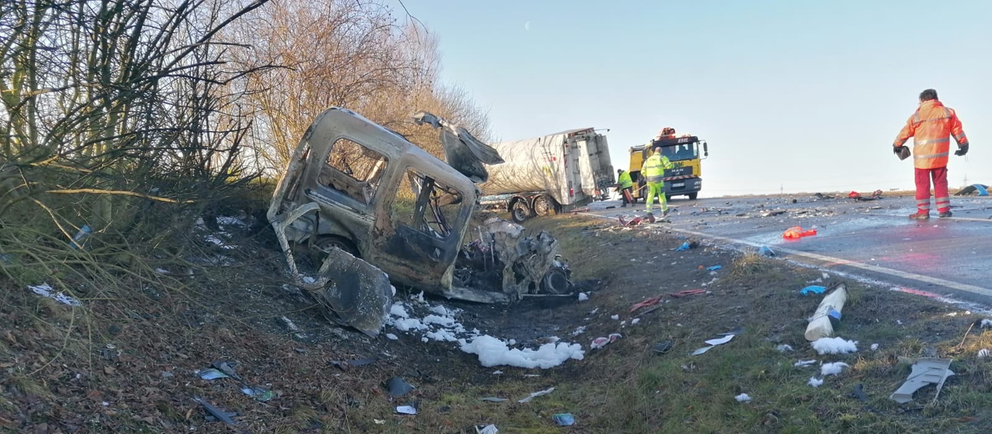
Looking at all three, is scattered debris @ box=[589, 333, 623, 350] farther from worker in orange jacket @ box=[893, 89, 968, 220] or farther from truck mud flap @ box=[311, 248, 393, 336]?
worker in orange jacket @ box=[893, 89, 968, 220]

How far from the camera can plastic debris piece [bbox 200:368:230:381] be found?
415 cm

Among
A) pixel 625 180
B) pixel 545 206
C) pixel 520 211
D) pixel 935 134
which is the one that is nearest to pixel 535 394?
pixel 935 134

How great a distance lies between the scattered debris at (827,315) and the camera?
14.2 ft

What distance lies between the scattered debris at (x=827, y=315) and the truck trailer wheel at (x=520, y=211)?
17.6 meters

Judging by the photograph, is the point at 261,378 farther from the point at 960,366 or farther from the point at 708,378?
the point at 960,366

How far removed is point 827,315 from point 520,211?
60.7ft

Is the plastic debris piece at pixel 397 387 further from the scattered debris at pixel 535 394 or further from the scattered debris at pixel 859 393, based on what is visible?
the scattered debris at pixel 859 393

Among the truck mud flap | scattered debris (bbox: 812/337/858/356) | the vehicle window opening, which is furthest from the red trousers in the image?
the truck mud flap

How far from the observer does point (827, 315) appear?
4.55 meters

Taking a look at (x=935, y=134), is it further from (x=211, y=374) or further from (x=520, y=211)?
(x=520, y=211)

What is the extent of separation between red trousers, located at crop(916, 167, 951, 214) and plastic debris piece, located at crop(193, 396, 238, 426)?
9.41 meters

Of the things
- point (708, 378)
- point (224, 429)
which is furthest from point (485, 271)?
point (224, 429)

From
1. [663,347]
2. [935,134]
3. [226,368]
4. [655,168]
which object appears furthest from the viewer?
[655,168]

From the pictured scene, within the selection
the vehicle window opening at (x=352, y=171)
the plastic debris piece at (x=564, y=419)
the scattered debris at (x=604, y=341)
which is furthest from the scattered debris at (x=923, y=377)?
the vehicle window opening at (x=352, y=171)
